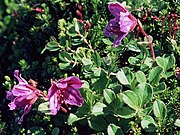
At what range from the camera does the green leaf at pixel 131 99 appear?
1.67m

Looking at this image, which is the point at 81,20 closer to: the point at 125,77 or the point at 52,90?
the point at 125,77

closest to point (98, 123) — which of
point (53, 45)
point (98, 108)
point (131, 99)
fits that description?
point (98, 108)

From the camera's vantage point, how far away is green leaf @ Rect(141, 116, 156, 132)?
1.69 metres

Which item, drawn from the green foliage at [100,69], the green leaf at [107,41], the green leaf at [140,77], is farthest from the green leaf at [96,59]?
the green leaf at [140,77]

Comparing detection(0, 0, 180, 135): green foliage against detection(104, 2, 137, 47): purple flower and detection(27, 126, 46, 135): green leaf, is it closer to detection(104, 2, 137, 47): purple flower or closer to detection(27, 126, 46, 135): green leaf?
detection(27, 126, 46, 135): green leaf

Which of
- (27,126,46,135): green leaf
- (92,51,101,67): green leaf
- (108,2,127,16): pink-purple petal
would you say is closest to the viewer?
(108,2,127,16): pink-purple petal

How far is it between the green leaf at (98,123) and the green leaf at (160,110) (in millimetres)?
222

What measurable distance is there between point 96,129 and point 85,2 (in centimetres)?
96

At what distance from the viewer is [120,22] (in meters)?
1.74

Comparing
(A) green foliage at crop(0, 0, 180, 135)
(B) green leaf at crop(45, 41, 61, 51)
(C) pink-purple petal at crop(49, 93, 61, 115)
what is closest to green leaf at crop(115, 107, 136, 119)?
(A) green foliage at crop(0, 0, 180, 135)

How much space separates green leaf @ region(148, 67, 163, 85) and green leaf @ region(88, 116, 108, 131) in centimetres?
26

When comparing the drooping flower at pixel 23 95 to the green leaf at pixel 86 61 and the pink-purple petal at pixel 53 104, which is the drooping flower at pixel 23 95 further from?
the green leaf at pixel 86 61

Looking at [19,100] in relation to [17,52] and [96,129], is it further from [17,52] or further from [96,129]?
[17,52]

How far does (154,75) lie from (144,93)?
15cm
